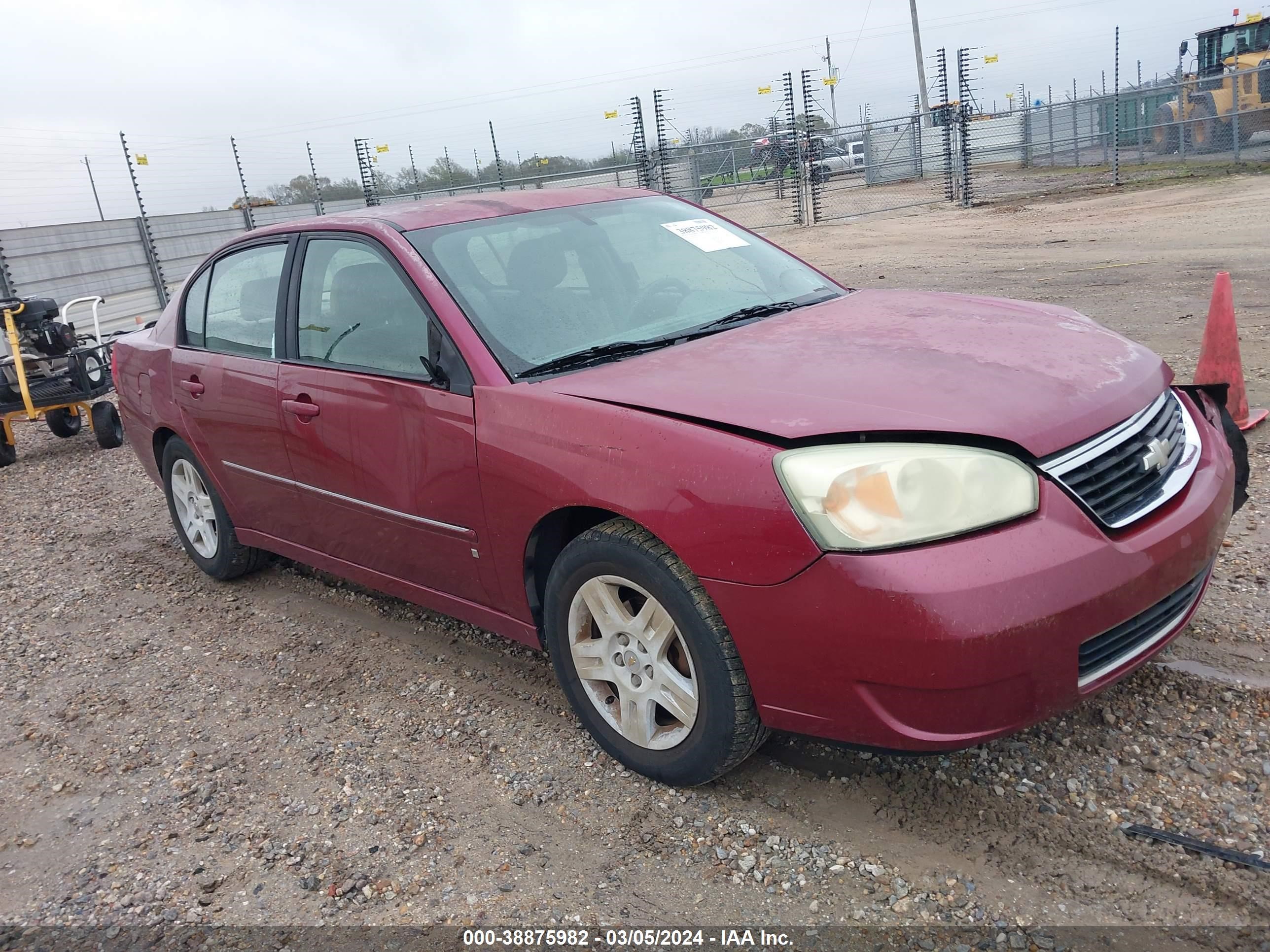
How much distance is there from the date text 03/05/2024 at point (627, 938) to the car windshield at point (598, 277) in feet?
5.09

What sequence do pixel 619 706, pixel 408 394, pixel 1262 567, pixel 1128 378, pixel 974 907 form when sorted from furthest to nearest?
pixel 1262 567 → pixel 408 394 → pixel 619 706 → pixel 1128 378 → pixel 974 907

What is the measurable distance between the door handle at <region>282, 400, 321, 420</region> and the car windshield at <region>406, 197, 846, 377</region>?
2.39 feet

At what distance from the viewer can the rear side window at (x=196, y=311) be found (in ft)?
15.2

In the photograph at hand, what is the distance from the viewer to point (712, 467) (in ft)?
7.94

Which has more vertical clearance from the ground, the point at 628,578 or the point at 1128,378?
the point at 1128,378

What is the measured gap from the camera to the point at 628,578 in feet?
8.68

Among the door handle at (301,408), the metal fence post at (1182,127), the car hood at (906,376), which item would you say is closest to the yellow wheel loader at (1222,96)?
the metal fence post at (1182,127)

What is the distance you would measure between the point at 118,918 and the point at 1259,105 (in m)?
26.6

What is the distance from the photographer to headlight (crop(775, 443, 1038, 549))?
2242mm

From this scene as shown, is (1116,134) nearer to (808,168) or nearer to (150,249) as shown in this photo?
(808,168)

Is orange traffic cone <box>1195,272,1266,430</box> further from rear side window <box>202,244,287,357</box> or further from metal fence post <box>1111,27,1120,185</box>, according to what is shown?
metal fence post <box>1111,27,1120,185</box>

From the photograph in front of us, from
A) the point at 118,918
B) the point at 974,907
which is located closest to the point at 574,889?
the point at 974,907

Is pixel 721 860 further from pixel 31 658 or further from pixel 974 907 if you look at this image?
pixel 31 658

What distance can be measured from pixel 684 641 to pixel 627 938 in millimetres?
711
